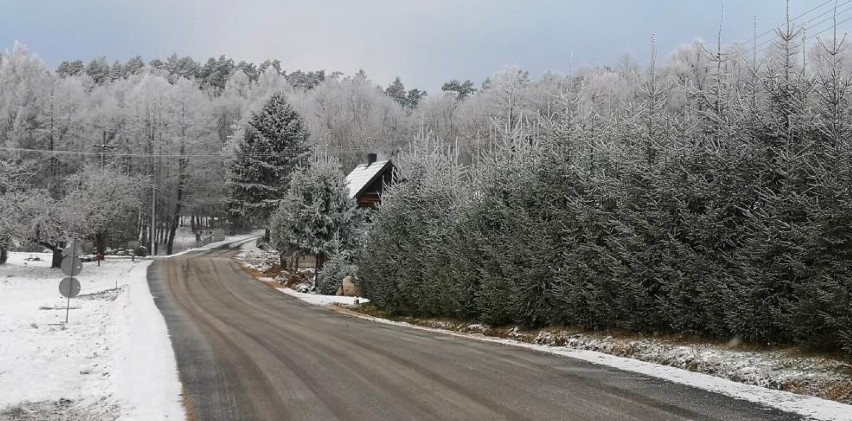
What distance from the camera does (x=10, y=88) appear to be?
6141 cm

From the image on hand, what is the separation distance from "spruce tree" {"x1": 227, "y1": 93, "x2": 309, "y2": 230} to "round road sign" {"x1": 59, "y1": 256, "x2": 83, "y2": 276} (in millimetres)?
40674

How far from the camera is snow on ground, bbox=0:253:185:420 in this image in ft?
29.5

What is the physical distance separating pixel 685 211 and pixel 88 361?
515 inches

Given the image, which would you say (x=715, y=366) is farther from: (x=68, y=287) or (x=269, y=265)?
(x=269, y=265)

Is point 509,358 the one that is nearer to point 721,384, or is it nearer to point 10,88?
point 721,384

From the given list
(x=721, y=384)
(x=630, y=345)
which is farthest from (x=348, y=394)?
(x=630, y=345)

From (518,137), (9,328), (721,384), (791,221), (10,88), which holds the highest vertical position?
(10,88)

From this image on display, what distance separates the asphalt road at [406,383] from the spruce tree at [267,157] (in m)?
46.8

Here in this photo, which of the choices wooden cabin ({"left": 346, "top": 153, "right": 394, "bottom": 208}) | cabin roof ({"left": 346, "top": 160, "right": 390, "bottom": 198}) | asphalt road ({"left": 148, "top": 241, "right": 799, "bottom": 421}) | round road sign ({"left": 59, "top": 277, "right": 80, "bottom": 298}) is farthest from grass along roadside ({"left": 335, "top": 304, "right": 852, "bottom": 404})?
cabin roof ({"left": 346, "top": 160, "right": 390, "bottom": 198})

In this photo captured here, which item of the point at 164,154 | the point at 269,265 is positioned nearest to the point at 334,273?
the point at 269,265

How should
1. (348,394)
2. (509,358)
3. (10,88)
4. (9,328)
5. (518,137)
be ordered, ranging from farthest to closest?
(10,88)
(9,328)
(518,137)
(509,358)
(348,394)

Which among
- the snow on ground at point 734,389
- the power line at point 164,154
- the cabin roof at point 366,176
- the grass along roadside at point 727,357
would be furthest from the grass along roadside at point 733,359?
the power line at point 164,154

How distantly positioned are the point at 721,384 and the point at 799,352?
1534mm

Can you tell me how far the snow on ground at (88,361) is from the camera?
8984 millimetres
